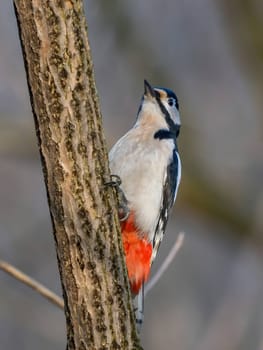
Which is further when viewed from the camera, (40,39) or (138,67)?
(138,67)

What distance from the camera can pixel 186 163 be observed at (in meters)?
5.25

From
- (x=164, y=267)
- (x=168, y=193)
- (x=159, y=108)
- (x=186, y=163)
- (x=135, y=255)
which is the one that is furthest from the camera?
(x=186, y=163)

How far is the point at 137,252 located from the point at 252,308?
271 cm

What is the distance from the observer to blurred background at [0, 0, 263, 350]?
17.3 ft

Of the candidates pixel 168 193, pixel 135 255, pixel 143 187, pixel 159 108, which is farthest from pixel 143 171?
pixel 159 108

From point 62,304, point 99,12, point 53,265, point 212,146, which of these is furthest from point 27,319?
point 62,304

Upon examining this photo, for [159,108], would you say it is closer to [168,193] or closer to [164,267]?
[168,193]

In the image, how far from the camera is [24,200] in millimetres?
7309

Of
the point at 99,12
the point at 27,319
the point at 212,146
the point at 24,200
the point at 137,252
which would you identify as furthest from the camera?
the point at 24,200

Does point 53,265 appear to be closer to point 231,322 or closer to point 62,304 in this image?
point 231,322

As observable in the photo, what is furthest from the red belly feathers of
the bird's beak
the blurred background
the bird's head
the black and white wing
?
the blurred background

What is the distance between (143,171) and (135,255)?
0.35 metres

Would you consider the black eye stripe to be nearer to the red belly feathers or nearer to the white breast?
the white breast

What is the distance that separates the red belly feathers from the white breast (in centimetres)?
4
